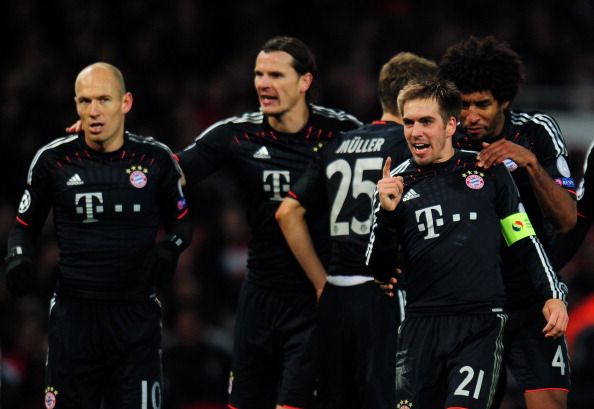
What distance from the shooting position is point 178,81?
1376 cm

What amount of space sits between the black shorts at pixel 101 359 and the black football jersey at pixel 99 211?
4.8 inches

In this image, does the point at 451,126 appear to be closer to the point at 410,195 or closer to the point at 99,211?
the point at 410,195

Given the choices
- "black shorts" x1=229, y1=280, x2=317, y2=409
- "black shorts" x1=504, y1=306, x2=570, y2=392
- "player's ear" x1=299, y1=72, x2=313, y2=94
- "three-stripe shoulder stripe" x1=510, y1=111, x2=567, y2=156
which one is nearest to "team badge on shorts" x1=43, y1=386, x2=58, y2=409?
"black shorts" x1=229, y1=280, x2=317, y2=409

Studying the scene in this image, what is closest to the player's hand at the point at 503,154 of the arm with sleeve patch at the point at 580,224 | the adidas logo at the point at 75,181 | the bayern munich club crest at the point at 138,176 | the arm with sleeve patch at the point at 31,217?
the arm with sleeve patch at the point at 580,224

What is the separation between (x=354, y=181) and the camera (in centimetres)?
704

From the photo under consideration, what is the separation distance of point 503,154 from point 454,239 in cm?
52

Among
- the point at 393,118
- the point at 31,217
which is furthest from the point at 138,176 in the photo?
the point at 393,118

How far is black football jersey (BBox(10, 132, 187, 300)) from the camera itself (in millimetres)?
A: 7020

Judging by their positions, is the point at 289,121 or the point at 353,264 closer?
the point at 353,264

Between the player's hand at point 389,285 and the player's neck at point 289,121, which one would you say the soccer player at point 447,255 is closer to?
the player's hand at point 389,285

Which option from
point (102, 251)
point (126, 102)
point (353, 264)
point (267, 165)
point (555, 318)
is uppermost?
point (126, 102)

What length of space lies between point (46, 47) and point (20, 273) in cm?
663

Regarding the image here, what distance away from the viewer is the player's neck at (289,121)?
7.70 m

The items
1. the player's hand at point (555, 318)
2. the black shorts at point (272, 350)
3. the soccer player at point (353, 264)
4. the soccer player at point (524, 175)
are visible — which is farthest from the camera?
the black shorts at point (272, 350)
